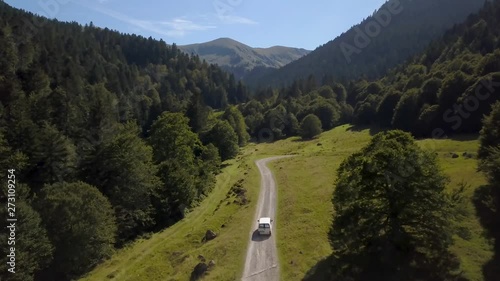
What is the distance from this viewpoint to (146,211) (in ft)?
193

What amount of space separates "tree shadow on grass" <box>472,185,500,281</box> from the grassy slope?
681mm

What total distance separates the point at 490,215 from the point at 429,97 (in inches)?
2350

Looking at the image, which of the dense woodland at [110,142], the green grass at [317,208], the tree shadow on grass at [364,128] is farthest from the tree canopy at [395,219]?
the tree shadow on grass at [364,128]

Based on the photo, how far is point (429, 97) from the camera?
91.6m

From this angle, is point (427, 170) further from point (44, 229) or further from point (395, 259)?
point (44, 229)

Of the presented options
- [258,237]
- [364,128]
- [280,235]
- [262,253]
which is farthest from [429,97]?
[262,253]

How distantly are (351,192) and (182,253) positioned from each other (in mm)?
23711

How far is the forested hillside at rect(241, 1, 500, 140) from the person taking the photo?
75.4 m

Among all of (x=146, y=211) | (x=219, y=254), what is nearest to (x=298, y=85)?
(x=146, y=211)

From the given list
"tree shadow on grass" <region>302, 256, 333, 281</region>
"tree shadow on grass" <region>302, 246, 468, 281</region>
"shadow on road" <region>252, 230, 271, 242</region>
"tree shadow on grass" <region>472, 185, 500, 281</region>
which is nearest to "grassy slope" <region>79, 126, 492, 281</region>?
"tree shadow on grass" <region>302, 256, 333, 281</region>

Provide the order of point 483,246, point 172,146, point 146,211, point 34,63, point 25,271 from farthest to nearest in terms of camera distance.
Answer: point 34,63, point 172,146, point 146,211, point 25,271, point 483,246

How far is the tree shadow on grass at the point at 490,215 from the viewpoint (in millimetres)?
32344

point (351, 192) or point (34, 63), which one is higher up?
point (34, 63)

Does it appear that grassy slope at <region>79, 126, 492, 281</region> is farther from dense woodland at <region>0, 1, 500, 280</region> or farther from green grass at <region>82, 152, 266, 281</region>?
dense woodland at <region>0, 1, 500, 280</region>
